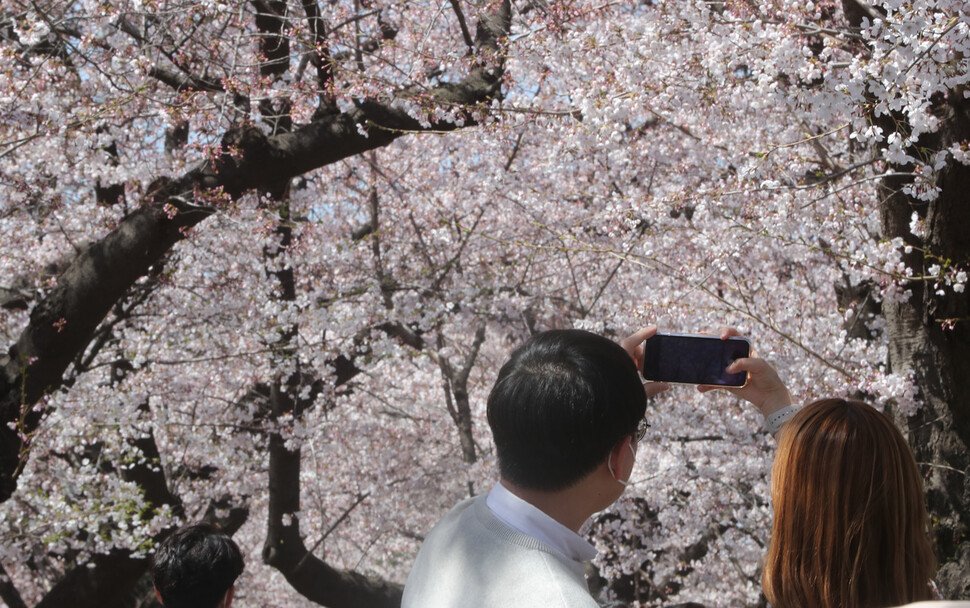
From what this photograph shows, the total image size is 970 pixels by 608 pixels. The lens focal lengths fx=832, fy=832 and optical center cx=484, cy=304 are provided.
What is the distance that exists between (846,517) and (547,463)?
50 cm

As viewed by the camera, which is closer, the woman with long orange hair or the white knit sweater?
the white knit sweater

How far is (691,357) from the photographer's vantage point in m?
1.85

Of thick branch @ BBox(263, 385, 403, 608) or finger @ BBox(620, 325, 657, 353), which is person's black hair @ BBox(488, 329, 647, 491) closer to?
finger @ BBox(620, 325, 657, 353)

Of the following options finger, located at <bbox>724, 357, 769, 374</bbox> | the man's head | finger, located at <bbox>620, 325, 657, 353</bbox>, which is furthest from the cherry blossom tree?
the man's head

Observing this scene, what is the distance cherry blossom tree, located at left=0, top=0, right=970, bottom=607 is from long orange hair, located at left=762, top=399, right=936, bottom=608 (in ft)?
6.11

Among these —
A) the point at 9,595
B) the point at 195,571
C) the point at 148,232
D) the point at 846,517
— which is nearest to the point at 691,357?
the point at 846,517

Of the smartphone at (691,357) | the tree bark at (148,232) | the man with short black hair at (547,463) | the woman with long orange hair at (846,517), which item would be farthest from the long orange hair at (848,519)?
the tree bark at (148,232)

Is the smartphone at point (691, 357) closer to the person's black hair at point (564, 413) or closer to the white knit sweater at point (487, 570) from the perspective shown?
the person's black hair at point (564, 413)

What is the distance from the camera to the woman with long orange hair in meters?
1.35

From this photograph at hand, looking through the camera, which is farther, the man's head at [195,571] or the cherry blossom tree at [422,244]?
the cherry blossom tree at [422,244]

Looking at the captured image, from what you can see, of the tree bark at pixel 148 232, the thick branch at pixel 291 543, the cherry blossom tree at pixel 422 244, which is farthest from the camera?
the thick branch at pixel 291 543

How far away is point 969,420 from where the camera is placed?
12.3 ft

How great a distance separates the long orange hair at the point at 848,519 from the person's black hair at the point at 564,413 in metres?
0.30

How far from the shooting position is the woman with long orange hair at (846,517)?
1354 millimetres
